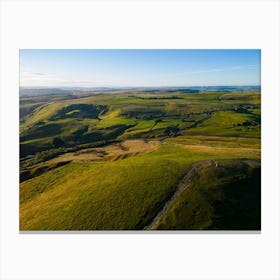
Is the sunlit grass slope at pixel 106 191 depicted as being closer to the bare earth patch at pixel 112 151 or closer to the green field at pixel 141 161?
the green field at pixel 141 161

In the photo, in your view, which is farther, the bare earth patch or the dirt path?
the bare earth patch

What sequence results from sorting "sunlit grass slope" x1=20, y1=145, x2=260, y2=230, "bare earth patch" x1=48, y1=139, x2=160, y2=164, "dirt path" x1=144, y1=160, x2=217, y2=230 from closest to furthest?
1. "dirt path" x1=144, y1=160, x2=217, y2=230
2. "sunlit grass slope" x1=20, y1=145, x2=260, y2=230
3. "bare earth patch" x1=48, y1=139, x2=160, y2=164

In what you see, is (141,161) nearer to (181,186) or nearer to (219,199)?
(181,186)

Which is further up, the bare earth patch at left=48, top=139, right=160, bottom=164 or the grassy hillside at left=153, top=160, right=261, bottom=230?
the bare earth patch at left=48, top=139, right=160, bottom=164

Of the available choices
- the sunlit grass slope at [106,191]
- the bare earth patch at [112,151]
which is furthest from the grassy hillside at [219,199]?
the bare earth patch at [112,151]

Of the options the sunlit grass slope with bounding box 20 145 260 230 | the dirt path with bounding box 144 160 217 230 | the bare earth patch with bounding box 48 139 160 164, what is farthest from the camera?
the bare earth patch with bounding box 48 139 160 164

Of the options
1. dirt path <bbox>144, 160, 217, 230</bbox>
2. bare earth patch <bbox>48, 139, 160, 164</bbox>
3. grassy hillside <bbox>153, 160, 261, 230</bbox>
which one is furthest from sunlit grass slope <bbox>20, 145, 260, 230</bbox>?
grassy hillside <bbox>153, 160, 261, 230</bbox>

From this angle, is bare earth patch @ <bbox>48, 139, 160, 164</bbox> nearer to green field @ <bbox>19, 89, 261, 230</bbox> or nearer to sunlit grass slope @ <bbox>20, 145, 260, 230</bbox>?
green field @ <bbox>19, 89, 261, 230</bbox>
